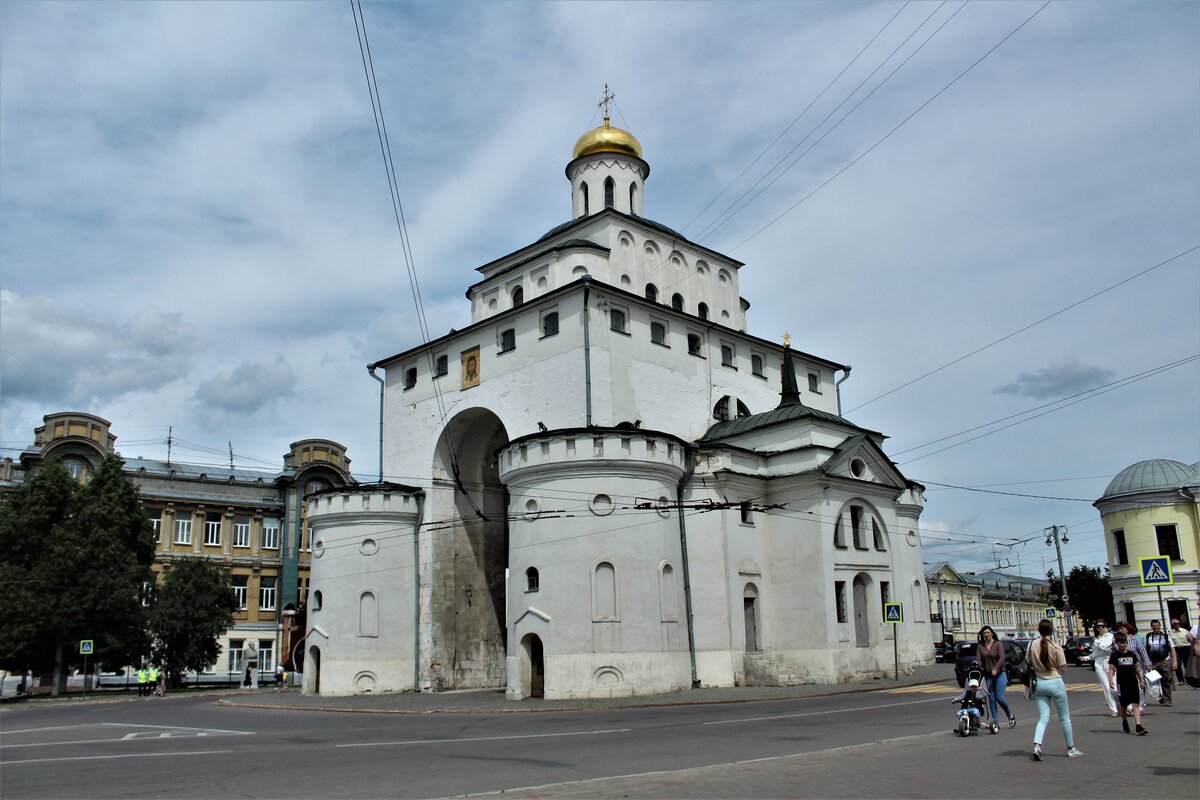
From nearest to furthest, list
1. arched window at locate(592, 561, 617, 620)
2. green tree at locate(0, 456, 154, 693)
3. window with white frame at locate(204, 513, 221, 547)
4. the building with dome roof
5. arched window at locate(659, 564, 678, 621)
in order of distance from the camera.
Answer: arched window at locate(592, 561, 617, 620) < arched window at locate(659, 564, 678, 621) < green tree at locate(0, 456, 154, 693) < the building with dome roof < window with white frame at locate(204, 513, 221, 547)

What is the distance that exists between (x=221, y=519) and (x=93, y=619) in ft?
61.2

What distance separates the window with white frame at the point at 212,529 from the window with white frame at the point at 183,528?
871 mm

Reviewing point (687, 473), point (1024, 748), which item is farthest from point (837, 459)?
point (1024, 748)

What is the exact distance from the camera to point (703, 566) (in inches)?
1169

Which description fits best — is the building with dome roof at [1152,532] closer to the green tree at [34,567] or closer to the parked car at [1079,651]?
the parked car at [1079,651]

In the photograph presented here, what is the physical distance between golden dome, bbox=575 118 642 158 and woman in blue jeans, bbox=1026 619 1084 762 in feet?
101

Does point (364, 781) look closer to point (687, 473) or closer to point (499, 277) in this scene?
point (687, 473)

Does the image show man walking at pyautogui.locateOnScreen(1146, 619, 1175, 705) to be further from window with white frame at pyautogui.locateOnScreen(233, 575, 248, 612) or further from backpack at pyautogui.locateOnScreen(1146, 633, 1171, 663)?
window with white frame at pyautogui.locateOnScreen(233, 575, 248, 612)

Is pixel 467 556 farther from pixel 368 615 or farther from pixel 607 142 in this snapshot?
pixel 607 142

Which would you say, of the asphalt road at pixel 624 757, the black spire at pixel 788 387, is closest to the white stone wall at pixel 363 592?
the asphalt road at pixel 624 757

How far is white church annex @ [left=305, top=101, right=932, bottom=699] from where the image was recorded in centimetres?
2769

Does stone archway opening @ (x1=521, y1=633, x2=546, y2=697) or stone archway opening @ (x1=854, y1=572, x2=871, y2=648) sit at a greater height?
stone archway opening @ (x1=854, y1=572, x2=871, y2=648)

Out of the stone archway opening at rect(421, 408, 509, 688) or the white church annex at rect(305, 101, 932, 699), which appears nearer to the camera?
the white church annex at rect(305, 101, 932, 699)

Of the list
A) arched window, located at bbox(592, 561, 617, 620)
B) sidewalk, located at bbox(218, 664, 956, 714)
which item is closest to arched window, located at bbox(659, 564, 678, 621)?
arched window, located at bbox(592, 561, 617, 620)
